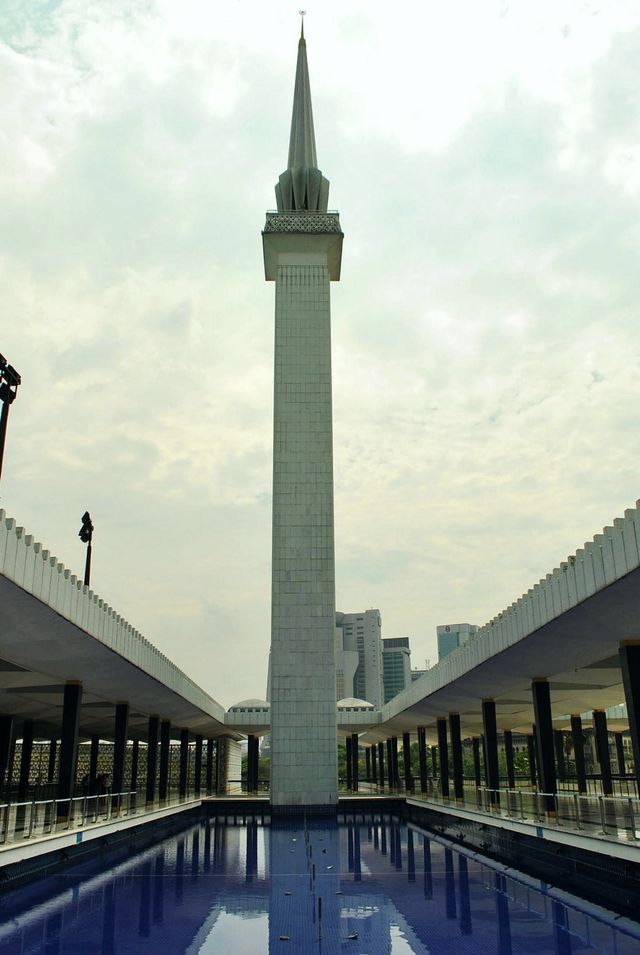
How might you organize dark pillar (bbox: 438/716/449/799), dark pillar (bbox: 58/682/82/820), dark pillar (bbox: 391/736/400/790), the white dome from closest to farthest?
dark pillar (bbox: 58/682/82/820) → dark pillar (bbox: 438/716/449/799) → dark pillar (bbox: 391/736/400/790) → the white dome

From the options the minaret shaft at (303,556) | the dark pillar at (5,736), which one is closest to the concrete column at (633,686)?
the minaret shaft at (303,556)

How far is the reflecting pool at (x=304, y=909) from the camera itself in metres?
10.2

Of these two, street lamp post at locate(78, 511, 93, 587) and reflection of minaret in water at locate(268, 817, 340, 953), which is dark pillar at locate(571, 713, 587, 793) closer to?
reflection of minaret in water at locate(268, 817, 340, 953)

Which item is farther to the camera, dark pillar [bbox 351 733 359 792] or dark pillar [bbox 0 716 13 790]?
dark pillar [bbox 351 733 359 792]

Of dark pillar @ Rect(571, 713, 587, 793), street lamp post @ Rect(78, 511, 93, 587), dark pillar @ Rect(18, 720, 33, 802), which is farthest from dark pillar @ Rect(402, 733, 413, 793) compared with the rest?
street lamp post @ Rect(78, 511, 93, 587)

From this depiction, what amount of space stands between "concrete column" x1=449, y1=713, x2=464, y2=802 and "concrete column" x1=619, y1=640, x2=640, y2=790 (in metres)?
10.3

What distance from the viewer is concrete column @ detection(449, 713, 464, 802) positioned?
1036 inches

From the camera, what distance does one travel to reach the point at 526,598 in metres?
16.3

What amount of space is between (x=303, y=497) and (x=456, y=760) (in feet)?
38.7

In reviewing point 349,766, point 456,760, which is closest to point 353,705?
point 349,766

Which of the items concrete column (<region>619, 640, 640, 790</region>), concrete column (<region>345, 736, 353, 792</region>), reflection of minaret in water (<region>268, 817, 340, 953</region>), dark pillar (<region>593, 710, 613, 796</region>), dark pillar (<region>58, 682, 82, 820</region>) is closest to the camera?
reflection of minaret in water (<region>268, 817, 340, 953</region>)

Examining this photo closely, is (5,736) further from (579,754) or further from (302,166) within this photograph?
(302,166)

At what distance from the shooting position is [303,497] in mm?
32375

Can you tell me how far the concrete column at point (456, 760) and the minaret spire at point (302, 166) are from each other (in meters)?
24.2
